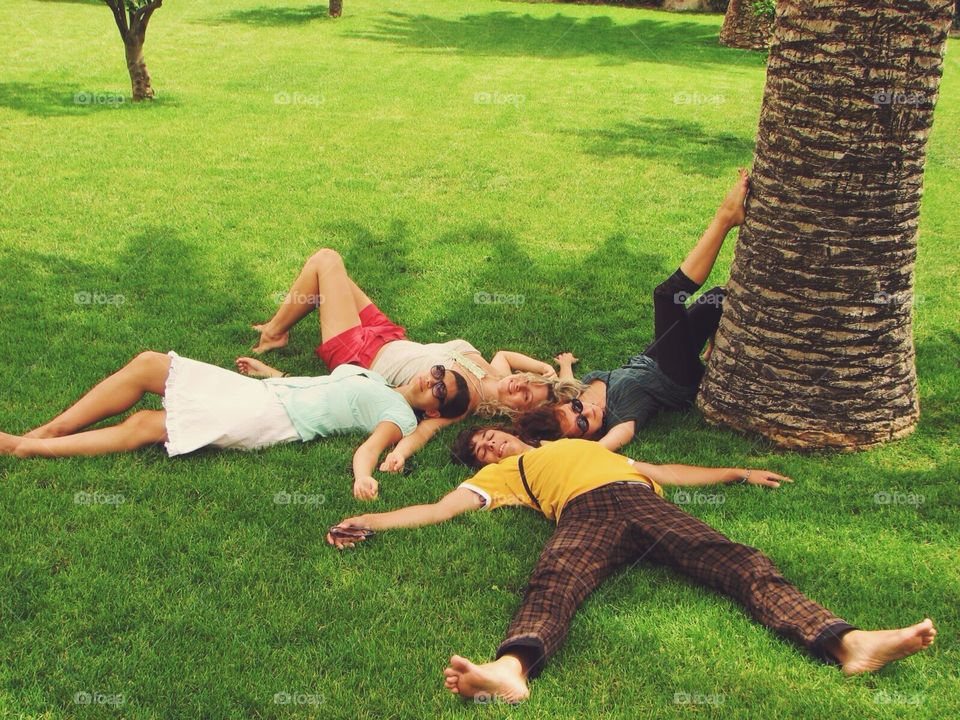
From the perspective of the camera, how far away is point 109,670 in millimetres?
3492

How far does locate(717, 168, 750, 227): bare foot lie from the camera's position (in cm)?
527

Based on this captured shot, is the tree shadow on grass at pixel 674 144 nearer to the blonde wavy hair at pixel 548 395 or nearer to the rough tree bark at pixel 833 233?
the rough tree bark at pixel 833 233

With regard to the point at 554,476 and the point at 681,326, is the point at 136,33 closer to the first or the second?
the point at 681,326

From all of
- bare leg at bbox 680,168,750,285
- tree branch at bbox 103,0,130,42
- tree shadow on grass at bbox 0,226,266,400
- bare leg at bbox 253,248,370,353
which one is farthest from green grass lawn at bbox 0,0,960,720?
tree branch at bbox 103,0,130,42

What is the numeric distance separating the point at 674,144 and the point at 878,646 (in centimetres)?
987

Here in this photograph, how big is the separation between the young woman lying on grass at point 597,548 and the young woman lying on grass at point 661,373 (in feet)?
1.40

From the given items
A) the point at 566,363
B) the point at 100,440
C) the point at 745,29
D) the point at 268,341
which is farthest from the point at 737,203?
the point at 745,29

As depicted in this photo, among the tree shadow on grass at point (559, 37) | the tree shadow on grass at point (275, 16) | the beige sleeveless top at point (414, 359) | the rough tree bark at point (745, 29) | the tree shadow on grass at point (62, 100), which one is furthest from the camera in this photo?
the rough tree bark at point (745, 29)

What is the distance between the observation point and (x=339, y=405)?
541cm

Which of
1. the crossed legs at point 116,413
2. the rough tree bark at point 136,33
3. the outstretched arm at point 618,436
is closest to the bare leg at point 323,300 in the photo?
the crossed legs at point 116,413

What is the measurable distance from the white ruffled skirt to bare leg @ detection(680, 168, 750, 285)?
2604mm

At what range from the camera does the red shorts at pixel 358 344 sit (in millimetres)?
6031

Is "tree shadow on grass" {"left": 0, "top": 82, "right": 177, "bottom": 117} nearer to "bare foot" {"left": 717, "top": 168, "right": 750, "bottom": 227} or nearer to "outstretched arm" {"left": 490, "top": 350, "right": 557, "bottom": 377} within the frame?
"outstretched arm" {"left": 490, "top": 350, "right": 557, "bottom": 377}

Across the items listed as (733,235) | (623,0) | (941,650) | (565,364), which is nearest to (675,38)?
(623,0)
